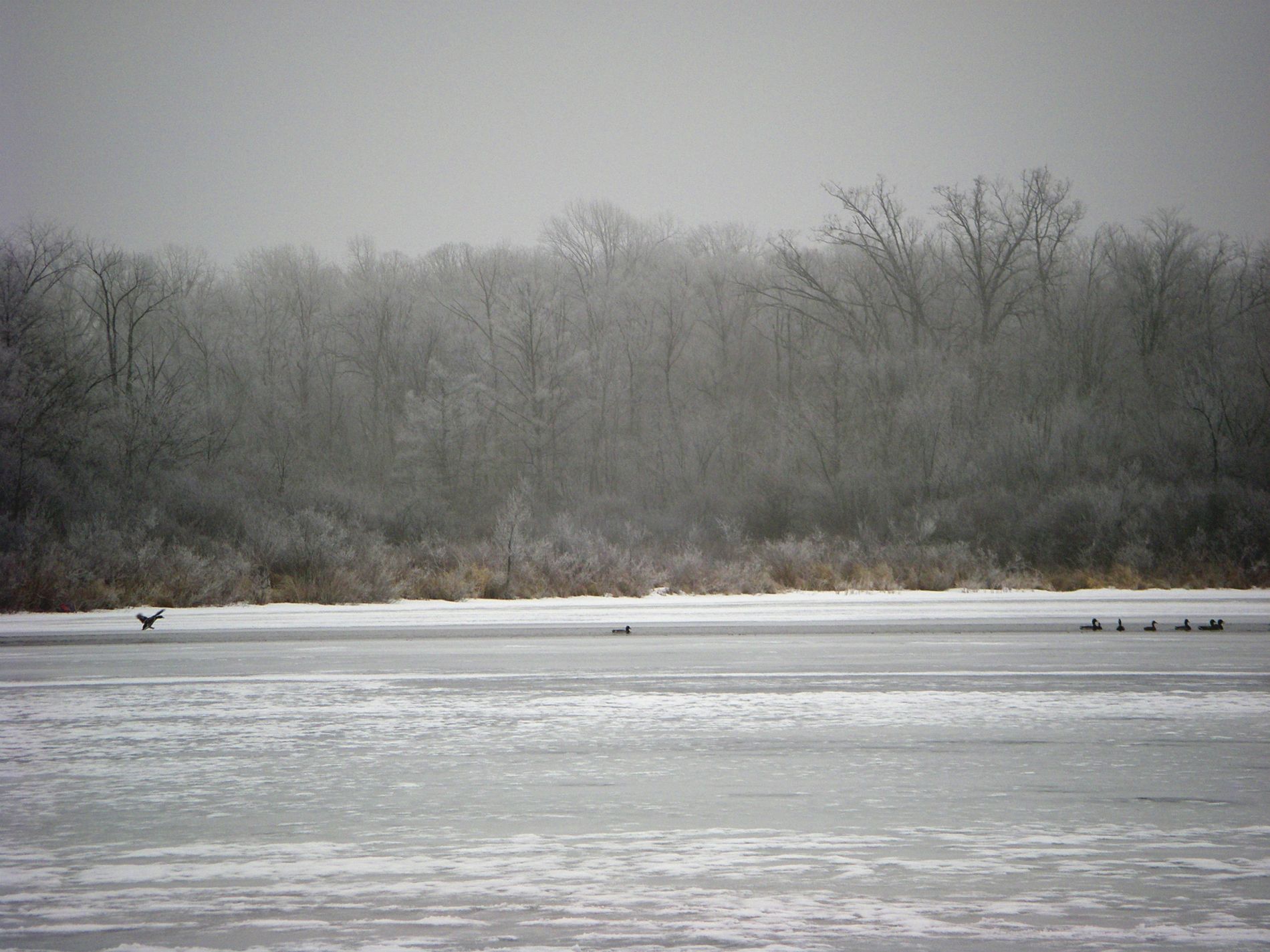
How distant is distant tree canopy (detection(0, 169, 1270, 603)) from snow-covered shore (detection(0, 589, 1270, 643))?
4.77 metres

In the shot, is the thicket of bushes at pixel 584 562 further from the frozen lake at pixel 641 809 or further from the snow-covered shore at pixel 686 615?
the frozen lake at pixel 641 809

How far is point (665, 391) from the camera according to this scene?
58.0m

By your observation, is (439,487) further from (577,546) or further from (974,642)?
(974,642)

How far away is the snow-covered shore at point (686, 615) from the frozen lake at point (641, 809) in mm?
4820

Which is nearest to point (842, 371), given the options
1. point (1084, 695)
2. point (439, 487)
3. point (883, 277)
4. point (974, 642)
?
point (883, 277)

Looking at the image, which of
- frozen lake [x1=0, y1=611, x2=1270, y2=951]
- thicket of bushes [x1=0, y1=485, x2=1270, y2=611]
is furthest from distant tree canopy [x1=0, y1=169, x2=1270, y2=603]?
frozen lake [x1=0, y1=611, x2=1270, y2=951]

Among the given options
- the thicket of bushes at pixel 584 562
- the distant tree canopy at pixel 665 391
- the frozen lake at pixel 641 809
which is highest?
the distant tree canopy at pixel 665 391

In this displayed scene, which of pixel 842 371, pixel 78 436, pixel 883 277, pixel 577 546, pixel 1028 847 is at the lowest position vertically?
pixel 1028 847

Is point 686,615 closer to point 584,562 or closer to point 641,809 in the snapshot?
point 584,562

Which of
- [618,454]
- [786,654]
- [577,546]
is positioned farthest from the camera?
[618,454]

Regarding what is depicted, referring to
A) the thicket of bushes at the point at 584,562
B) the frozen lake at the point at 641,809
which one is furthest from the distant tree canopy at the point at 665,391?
the frozen lake at the point at 641,809

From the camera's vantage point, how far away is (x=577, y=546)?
26.8 meters

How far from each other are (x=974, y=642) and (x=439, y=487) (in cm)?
3988

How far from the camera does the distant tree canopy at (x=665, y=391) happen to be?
33344 millimetres
